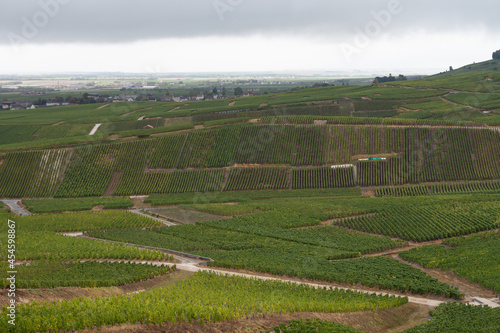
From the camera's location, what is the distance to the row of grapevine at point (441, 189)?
71.4m

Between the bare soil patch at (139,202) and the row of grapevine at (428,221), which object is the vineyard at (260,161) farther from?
the row of grapevine at (428,221)

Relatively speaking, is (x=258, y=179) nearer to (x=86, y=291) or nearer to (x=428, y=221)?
(x=428, y=221)

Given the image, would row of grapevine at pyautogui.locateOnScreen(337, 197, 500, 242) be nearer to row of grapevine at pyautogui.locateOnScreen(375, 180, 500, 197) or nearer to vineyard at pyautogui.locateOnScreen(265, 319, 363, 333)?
row of grapevine at pyautogui.locateOnScreen(375, 180, 500, 197)

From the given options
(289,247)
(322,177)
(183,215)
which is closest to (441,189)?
(322,177)

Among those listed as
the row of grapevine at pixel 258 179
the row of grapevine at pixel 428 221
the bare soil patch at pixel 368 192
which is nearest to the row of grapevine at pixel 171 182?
the row of grapevine at pixel 258 179

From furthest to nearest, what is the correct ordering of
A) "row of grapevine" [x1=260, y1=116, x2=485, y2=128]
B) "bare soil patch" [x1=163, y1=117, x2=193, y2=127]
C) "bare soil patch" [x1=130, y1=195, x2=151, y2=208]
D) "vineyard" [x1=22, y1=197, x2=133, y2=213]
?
"bare soil patch" [x1=163, y1=117, x2=193, y2=127] < "row of grapevine" [x1=260, y1=116, x2=485, y2=128] < "bare soil patch" [x1=130, y1=195, x2=151, y2=208] < "vineyard" [x1=22, y1=197, x2=133, y2=213]

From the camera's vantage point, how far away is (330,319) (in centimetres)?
3055

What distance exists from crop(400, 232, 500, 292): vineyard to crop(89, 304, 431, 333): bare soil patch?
26.3 ft

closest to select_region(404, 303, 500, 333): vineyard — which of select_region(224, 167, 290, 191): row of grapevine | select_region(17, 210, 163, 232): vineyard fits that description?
select_region(17, 210, 163, 232): vineyard

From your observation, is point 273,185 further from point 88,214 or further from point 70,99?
point 70,99

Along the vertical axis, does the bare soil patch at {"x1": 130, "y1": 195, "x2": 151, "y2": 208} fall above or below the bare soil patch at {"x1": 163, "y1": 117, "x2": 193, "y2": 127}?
below

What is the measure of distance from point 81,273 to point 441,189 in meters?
57.2

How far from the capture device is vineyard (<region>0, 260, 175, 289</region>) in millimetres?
36312

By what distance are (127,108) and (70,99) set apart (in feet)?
153
